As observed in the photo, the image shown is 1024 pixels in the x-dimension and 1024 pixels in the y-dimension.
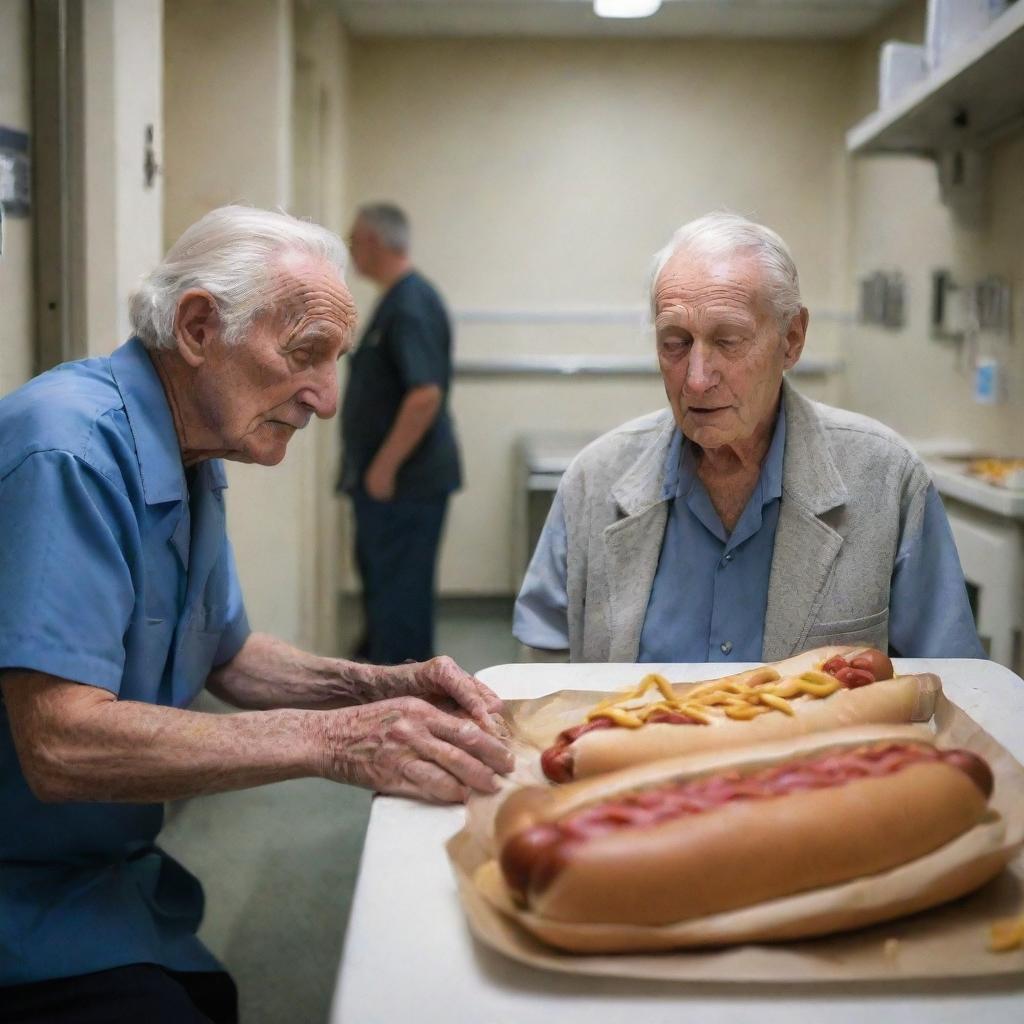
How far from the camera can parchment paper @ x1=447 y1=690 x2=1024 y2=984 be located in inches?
32.8

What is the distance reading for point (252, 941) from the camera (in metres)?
2.45

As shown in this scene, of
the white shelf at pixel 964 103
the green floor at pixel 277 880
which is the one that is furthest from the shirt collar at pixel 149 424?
the white shelf at pixel 964 103

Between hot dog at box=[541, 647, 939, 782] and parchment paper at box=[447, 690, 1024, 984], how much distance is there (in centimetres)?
19

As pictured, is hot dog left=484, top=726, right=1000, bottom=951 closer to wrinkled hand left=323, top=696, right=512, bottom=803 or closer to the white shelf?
wrinkled hand left=323, top=696, right=512, bottom=803

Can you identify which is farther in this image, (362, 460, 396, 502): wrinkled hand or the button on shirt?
(362, 460, 396, 502): wrinkled hand

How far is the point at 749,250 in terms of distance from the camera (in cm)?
164

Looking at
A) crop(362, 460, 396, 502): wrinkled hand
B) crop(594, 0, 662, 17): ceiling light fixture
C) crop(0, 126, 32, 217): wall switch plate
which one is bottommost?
crop(362, 460, 396, 502): wrinkled hand

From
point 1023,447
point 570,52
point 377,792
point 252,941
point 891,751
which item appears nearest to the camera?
point 891,751

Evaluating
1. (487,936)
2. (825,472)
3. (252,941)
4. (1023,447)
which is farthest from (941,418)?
(487,936)

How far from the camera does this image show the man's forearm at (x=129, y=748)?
116 cm

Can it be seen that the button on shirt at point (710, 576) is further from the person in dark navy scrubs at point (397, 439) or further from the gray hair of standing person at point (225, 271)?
the person in dark navy scrubs at point (397, 439)

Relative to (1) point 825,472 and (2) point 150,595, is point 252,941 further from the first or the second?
(1) point 825,472

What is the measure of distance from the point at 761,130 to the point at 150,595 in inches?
179

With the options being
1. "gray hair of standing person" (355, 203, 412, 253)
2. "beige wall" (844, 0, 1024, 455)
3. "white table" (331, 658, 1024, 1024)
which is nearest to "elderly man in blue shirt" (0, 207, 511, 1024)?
"white table" (331, 658, 1024, 1024)
